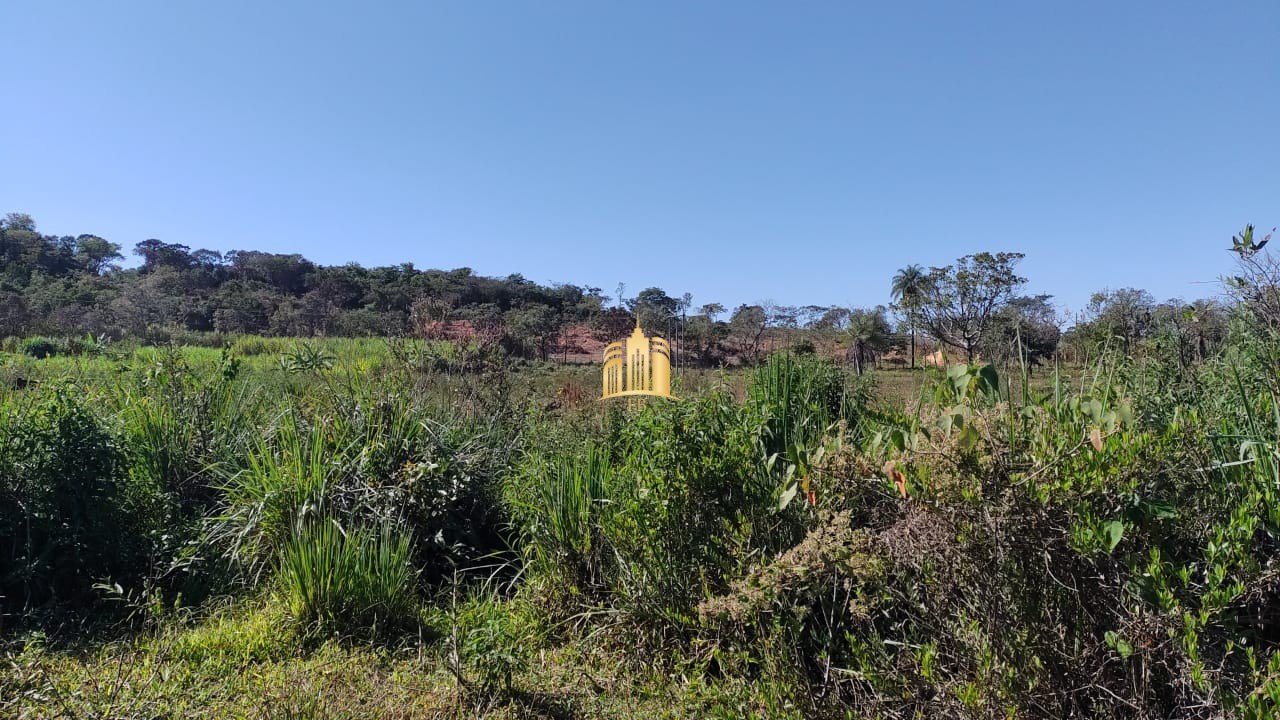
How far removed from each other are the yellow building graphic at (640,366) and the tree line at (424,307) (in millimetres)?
Result: 1177

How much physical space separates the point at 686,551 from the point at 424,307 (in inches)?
169

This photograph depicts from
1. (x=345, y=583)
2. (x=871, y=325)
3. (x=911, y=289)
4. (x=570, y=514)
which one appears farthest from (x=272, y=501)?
(x=911, y=289)

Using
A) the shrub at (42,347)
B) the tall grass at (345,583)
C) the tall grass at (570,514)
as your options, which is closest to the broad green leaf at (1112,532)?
the tall grass at (570,514)

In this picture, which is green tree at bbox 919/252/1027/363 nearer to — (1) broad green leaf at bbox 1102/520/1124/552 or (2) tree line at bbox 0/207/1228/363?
(2) tree line at bbox 0/207/1228/363

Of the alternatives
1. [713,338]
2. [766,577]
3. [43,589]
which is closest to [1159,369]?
[766,577]

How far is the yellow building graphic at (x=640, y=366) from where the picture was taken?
6166 millimetres

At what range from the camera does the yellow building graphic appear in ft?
20.2

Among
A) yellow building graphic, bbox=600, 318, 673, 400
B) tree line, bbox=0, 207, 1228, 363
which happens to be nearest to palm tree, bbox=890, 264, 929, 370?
tree line, bbox=0, 207, 1228, 363

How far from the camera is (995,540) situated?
1.67 meters

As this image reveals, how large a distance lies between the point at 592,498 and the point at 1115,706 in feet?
6.59

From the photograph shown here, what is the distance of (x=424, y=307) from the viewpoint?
6105mm

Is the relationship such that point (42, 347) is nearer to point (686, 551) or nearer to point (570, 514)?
point (570, 514)

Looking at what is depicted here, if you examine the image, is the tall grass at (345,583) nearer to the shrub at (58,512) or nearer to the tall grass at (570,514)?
the tall grass at (570,514)

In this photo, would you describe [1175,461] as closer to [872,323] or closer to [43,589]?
[43,589]
